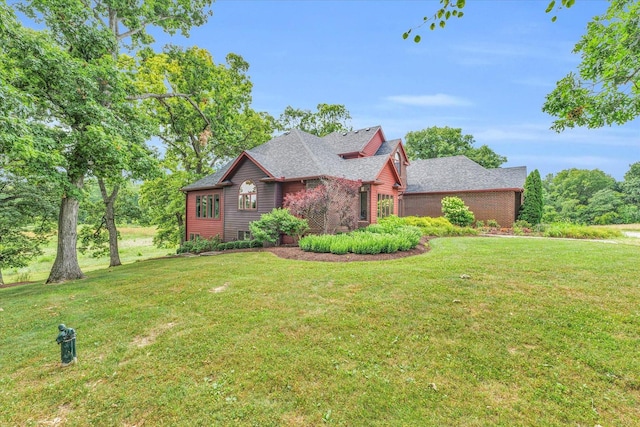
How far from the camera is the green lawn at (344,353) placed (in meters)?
2.85

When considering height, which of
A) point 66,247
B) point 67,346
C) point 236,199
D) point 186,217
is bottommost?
point 67,346

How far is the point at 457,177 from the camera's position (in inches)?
905

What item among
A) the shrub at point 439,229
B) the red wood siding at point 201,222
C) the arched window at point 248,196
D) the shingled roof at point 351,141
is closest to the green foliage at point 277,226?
the arched window at point 248,196

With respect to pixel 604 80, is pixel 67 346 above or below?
below

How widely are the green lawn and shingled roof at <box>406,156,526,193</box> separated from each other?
15691 mm

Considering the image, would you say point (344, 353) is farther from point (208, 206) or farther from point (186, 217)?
point (186, 217)

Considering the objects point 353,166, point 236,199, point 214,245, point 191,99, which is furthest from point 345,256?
point 191,99

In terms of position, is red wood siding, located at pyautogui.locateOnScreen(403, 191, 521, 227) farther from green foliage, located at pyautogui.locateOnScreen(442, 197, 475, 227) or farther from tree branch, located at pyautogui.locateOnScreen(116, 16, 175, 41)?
tree branch, located at pyautogui.locateOnScreen(116, 16, 175, 41)

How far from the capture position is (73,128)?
901 cm

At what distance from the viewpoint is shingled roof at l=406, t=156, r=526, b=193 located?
69.9 ft

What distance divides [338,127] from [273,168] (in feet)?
68.5

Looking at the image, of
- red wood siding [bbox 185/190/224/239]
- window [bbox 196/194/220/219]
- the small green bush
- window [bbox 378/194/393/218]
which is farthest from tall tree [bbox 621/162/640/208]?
window [bbox 196/194/220/219]

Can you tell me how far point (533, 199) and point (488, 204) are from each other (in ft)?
9.10

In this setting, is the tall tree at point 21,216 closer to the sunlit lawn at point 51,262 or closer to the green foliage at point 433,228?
the sunlit lawn at point 51,262
